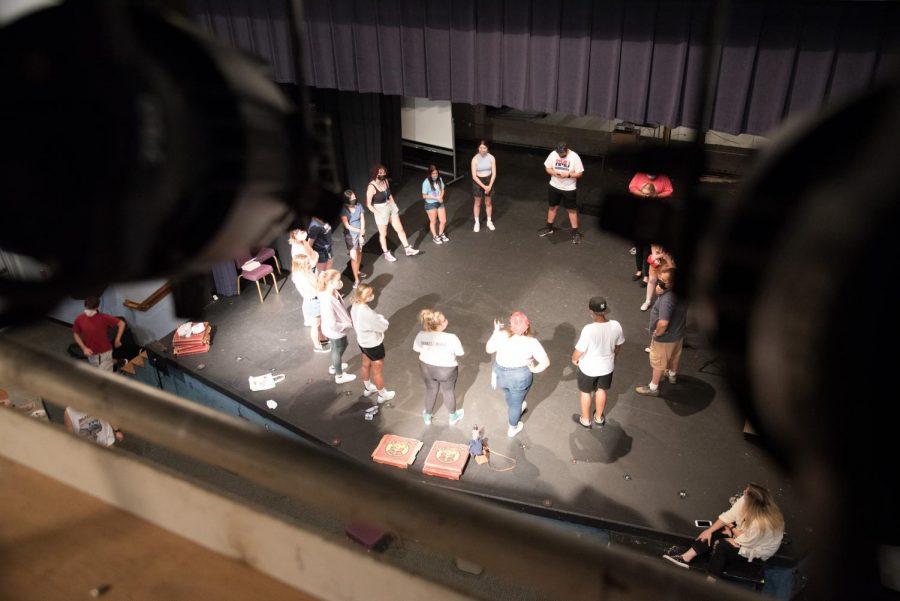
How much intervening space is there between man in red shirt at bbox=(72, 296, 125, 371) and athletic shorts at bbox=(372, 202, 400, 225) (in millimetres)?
3304

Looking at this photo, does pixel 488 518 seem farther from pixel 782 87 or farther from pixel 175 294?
pixel 782 87

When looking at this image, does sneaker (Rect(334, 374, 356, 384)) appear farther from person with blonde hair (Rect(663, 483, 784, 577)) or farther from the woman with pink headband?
person with blonde hair (Rect(663, 483, 784, 577))

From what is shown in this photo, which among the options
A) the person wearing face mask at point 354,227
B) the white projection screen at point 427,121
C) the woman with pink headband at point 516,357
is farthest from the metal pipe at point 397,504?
the white projection screen at point 427,121

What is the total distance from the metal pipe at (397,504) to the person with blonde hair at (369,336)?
4.99m

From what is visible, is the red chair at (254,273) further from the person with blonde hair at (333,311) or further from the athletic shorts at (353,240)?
the person with blonde hair at (333,311)

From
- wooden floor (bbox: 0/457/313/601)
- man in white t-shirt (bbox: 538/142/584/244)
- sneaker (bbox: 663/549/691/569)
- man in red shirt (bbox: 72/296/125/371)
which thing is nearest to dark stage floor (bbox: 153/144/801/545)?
sneaker (bbox: 663/549/691/569)

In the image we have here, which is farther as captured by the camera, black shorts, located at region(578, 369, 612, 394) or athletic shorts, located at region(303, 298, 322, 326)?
athletic shorts, located at region(303, 298, 322, 326)

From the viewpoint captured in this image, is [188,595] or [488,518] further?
[188,595]

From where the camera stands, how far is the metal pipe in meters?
0.96

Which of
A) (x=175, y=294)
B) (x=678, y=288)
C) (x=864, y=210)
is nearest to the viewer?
(x=864, y=210)

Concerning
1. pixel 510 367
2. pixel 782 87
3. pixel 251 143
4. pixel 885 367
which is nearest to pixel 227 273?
pixel 510 367

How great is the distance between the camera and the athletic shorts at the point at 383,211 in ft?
29.7

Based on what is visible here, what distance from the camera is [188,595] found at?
4.98 ft

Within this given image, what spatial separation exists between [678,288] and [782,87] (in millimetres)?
5793
